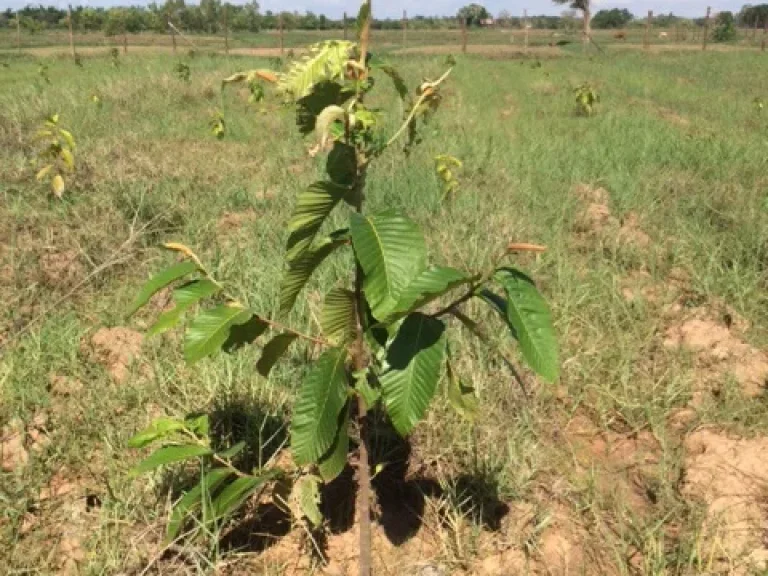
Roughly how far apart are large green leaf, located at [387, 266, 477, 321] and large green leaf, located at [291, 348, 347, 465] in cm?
28

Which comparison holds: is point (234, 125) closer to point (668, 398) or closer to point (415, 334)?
point (668, 398)

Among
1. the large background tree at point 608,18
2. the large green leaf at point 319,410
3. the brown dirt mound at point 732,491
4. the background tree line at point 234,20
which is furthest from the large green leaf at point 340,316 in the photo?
the large background tree at point 608,18

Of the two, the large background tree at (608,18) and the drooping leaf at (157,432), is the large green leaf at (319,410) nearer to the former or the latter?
the drooping leaf at (157,432)

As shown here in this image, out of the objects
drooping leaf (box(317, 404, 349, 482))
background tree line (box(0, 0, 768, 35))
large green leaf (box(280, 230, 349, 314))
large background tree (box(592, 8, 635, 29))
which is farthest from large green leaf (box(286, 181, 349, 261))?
large background tree (box(592, 8, 635, 29))

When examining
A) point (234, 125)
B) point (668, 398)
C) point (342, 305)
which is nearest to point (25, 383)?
point (342, 305)

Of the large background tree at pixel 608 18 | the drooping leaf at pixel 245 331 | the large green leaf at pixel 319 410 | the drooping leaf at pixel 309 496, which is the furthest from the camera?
the large background tree at pixel 608 18

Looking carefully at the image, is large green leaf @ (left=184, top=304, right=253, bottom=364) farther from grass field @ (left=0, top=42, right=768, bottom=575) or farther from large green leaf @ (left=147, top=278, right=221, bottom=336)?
grass field @ (left=0, top=42, right=768, bottom=575)

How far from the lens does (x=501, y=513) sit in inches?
64.8

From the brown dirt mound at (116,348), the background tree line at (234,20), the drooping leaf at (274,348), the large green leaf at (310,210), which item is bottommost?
the brown dirt mound at (116,348)

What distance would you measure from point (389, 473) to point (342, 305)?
2.48ft

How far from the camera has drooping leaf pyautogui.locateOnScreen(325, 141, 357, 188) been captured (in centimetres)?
109

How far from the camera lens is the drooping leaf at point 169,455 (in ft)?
4.29

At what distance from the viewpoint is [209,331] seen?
3.84ft

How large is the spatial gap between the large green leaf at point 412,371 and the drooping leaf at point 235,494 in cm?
43
